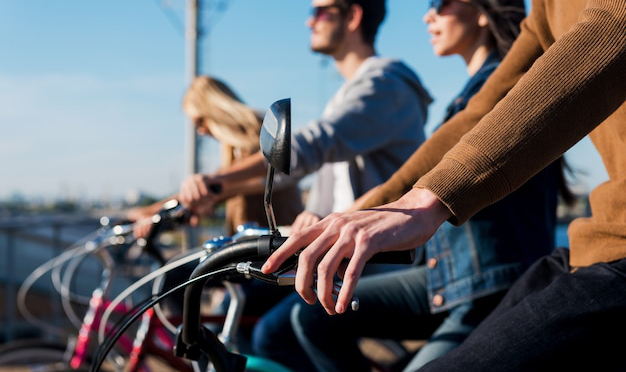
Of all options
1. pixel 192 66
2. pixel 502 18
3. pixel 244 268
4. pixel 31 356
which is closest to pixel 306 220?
pixel 244 268

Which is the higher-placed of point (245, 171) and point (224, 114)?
point (224, 114)

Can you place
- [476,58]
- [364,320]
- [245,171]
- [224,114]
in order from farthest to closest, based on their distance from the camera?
[224,114], [245,171], [476,58], [364,320]

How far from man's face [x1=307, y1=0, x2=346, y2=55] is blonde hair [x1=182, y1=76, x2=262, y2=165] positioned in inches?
29.3

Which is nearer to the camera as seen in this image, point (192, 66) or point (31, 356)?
point (31, 356)

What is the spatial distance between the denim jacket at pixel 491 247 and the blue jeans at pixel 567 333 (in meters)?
0.63

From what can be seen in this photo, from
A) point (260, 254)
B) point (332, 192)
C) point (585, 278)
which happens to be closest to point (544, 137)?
point (585, 278)

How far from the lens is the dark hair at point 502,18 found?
226 cm

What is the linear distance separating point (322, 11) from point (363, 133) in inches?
30.0

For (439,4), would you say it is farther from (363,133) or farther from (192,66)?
(192,66)

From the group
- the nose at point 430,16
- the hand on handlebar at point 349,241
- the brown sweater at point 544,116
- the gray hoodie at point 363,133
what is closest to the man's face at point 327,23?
the gray hoodie at point 363,133

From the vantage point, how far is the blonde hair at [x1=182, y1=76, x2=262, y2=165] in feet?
12.3

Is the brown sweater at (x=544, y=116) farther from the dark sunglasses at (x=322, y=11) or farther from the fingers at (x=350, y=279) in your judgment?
the dark sunglasses at (x=322, y=11)

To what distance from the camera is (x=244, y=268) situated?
3.95 feet

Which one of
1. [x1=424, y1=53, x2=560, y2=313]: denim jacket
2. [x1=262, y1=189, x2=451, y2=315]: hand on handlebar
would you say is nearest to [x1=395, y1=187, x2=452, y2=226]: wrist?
[x1=262, y1=189, x2=451, y2=315]: hand on handlebar
